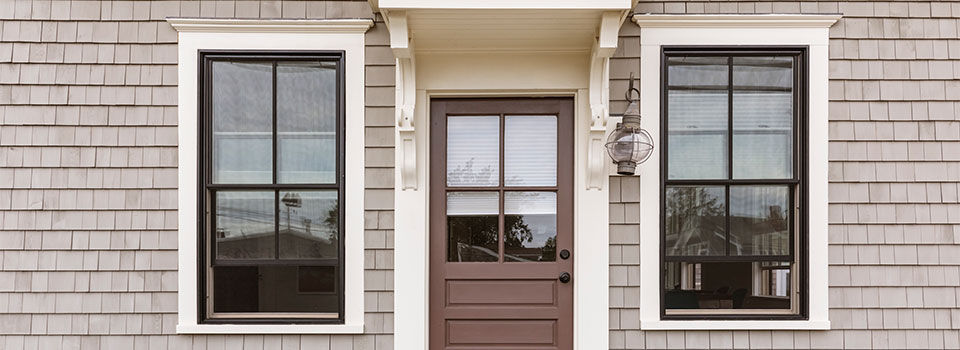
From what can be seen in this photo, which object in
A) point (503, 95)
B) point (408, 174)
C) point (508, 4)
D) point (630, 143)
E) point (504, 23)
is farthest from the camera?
point (503, 95)

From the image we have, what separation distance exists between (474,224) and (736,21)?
5.66ft

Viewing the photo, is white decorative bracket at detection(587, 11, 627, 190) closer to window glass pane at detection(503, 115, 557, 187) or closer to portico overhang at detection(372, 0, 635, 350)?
portico overhang at detection(372, 0, 635, 350)

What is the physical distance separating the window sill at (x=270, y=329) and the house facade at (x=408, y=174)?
0.01 m

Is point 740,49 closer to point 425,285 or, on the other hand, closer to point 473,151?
point 473,151

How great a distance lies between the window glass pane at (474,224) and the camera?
3375mm

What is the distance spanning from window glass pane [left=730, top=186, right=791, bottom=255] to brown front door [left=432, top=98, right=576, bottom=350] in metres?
0.87

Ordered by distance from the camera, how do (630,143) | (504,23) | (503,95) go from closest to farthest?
(504,23) → (630,143) → (503,95)

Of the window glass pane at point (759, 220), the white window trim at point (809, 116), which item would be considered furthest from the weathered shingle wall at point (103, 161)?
the window glass pane at point (759, 220)

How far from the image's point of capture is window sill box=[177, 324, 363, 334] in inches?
128

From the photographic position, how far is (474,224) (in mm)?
3377

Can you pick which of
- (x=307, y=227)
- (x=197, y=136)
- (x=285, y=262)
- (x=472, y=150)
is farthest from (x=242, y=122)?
(x=472, y=150)

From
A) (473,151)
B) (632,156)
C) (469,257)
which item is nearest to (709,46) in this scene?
(632,156)

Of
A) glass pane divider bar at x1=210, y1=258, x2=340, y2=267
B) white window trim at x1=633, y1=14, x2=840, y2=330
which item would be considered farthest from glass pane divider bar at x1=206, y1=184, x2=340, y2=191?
white window trim at x1=633, y1=14, x2=840, y2=330

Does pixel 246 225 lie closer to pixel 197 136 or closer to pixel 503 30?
pixel 197 136
